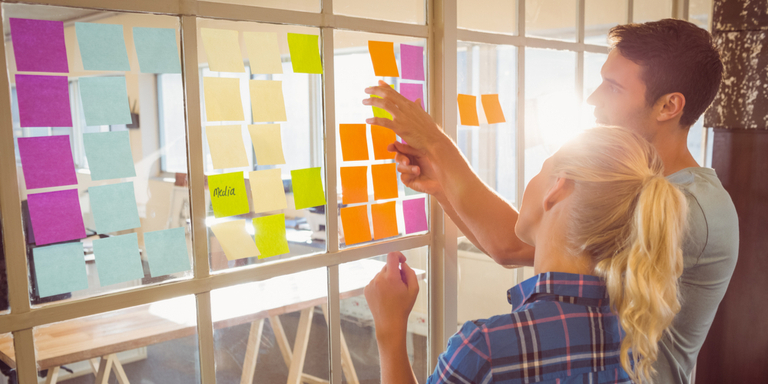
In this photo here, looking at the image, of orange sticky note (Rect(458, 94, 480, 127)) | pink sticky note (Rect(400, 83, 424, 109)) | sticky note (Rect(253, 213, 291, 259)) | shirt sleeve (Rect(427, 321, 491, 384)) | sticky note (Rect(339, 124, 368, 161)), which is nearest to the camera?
shirt sleeve (Rect(427, 321, 491, 384))

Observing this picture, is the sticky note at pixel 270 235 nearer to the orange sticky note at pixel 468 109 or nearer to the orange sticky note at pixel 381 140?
the orange sticky note at pixel 381 140

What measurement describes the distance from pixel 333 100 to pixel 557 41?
93cm

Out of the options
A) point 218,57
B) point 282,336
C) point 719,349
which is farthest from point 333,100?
point 719,349

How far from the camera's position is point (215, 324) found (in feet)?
3.59

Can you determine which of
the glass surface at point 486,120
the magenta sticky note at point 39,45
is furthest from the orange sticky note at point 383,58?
the magenta sticky note at point 39,45

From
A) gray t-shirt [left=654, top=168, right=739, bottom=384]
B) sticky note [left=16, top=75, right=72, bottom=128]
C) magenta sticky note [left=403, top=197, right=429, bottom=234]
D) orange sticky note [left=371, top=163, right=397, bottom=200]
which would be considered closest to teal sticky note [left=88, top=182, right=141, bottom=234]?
sticky note [left=16, top=75, right=72, bottom=128]

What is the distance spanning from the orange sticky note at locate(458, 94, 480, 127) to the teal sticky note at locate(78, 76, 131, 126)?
2.93 feet

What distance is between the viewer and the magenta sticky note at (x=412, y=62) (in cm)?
137

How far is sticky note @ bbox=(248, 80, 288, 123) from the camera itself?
1098mm

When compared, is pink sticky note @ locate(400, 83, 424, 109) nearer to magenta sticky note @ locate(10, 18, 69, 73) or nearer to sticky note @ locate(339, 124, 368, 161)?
sticky note @ locate(339, 124, 368, 161)

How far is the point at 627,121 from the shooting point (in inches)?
53.6

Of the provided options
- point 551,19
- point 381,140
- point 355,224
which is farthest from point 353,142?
point 551,19

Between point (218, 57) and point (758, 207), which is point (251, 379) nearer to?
point (218, 57)

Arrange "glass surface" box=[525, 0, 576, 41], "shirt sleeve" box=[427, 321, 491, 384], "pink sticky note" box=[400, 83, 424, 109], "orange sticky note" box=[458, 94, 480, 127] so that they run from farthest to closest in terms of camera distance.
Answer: "glass surface" box=[525, 0, 576, 41] → "orange sticky note" box=[458, 94, 480, 127] → "pink sticky note" box=[400, 83, 424, 109] → "shirt sleeve" box=[427, 321, 491, 384]
